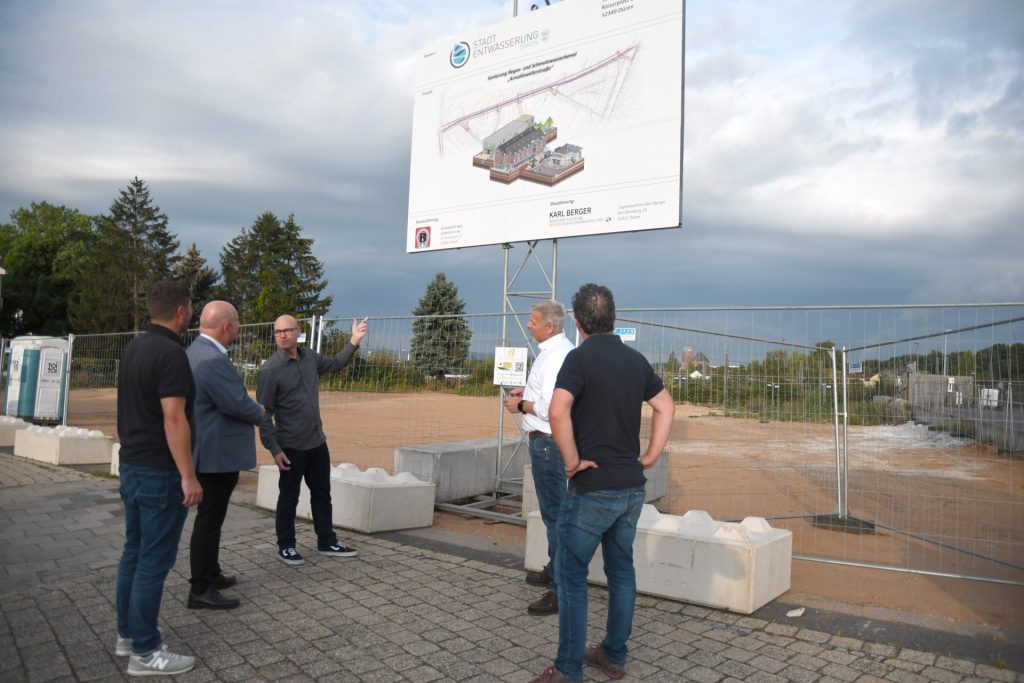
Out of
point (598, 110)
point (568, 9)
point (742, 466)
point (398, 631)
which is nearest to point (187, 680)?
point (398, 631)

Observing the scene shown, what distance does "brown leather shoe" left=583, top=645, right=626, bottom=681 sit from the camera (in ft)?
11.8

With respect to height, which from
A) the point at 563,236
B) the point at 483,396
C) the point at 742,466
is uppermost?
the point at 563,236

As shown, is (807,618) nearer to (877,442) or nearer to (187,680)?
(877,442)

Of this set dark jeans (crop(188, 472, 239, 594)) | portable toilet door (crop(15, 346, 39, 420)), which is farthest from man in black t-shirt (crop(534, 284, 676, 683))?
portable toilet door (crop(15, 346, 39, 420))

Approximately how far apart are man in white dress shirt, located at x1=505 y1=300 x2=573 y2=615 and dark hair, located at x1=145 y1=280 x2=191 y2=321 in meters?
1.98

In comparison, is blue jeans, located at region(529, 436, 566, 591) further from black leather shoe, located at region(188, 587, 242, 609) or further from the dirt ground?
black leather shoe, located at region(188, 587, 242, 609)

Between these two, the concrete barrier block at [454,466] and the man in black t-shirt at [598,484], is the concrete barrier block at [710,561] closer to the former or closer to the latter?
the man in black t-shirt at [598,484]

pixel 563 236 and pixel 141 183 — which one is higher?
pixel 141 183

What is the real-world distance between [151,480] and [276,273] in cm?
5661

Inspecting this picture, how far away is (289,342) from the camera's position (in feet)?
18.0

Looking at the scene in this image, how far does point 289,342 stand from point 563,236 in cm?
361

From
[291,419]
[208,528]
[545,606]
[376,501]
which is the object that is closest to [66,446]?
[376,501]

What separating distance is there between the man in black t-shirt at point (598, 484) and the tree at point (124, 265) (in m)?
56.4

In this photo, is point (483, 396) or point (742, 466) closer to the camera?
point (742, 466)
